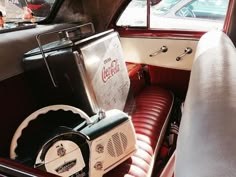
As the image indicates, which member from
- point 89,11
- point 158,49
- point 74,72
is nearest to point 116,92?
point 74,72

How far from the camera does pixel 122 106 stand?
62.9 inches

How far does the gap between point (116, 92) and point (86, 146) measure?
56cm

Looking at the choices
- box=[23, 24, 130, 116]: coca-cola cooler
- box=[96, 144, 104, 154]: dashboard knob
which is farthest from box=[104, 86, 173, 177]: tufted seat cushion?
box=[23, 24, 130, 116]: coca-cola cooler

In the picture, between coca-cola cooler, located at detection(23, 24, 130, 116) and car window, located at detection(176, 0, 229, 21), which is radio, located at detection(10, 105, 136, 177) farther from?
car window, located at detection(176, 0, 229, 21)

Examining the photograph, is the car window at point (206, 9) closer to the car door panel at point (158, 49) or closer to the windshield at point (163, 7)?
the windshield at point (163, 7)

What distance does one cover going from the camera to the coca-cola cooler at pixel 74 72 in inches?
46.4

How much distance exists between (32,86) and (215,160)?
1.18 metres

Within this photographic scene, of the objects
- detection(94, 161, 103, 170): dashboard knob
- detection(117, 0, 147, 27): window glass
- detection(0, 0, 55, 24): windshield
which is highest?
detection(0, 0, 55, 24): windshield

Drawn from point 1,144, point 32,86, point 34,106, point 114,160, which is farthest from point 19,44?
point 114,160

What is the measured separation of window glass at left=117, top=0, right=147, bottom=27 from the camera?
2.09 metres

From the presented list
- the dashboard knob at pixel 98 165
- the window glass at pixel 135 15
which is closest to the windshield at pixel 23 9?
the window glass at pixel 135 15

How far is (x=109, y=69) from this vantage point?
144cm

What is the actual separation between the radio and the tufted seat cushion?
0.20ft

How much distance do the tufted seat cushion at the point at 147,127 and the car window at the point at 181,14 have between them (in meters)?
0.59
